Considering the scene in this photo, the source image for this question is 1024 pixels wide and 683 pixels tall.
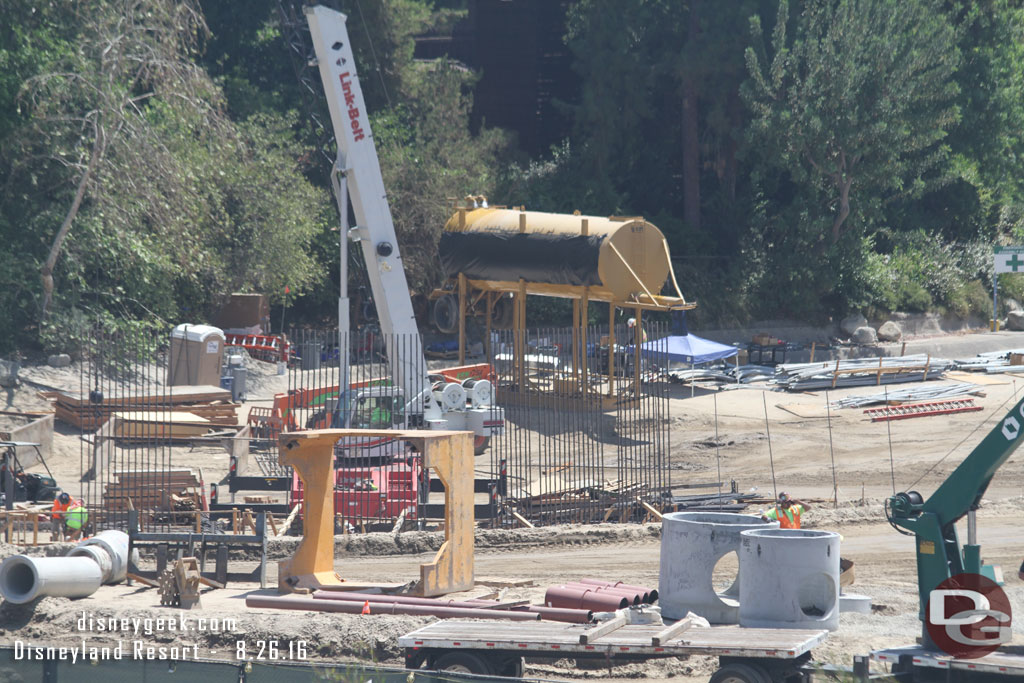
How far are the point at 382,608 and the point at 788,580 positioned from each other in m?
4.65

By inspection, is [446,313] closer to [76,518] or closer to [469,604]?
[76,518]

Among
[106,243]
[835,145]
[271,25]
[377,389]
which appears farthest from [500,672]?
[271,25]

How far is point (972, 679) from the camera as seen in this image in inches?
441

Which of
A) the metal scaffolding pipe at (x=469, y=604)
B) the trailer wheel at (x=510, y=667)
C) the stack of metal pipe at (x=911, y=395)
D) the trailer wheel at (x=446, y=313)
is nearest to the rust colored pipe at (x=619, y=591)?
the metal scaffolding pipe at (x=469, y=604)

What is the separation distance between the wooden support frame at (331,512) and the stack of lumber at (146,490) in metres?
4.68

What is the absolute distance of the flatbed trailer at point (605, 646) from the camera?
11273 millimetres

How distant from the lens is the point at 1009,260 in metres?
42.2

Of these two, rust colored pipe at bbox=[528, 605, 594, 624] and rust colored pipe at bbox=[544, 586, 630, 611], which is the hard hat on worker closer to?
rust colored pipe at bbox=[544, 586, 630, 611]

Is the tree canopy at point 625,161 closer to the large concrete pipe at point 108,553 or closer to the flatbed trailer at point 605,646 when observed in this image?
the large concrete pipe at point 108,553

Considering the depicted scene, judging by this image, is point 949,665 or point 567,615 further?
point 567,615

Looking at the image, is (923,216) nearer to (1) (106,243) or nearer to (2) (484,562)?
(1) (106,243)

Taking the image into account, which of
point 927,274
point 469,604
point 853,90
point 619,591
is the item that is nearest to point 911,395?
point 853,90

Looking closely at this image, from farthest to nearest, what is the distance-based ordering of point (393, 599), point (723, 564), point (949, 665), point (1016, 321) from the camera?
point (1016, 321)
point (723, 564)
point (393, 599)
point (949, 665)

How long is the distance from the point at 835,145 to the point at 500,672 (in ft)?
119
